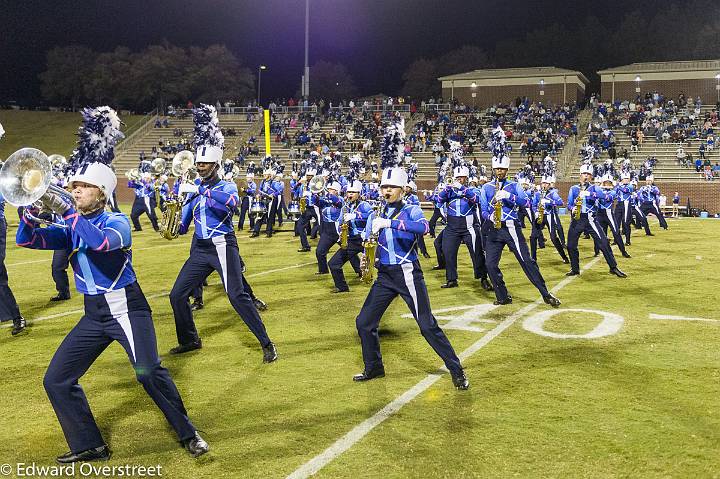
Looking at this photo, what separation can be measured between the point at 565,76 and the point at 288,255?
36.5m

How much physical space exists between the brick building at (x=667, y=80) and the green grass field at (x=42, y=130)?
34.1 metres

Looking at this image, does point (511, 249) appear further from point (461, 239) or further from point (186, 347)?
point (186, 347)

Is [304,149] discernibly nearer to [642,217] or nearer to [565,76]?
[565,76]

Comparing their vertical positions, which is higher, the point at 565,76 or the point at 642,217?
the point at 565,76

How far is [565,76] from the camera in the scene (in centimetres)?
4562

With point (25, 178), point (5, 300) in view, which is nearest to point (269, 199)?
point (5, 300)

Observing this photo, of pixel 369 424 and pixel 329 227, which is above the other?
pixel 329 227

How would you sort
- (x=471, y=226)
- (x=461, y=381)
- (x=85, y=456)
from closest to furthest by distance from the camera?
(x=85, y=456) < (x=461, y=381) < (x=471, y=226)

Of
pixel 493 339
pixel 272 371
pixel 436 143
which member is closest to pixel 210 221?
pixel 272 371

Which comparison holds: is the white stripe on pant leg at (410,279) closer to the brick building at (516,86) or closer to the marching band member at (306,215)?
the marching band member at (306,215)

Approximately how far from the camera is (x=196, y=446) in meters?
4.37

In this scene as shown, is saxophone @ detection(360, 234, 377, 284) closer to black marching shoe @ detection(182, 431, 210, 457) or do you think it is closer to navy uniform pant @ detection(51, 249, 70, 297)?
black marching shoe @ detection(182, 431, 210, 457)

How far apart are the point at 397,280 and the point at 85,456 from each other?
2796 millimetres

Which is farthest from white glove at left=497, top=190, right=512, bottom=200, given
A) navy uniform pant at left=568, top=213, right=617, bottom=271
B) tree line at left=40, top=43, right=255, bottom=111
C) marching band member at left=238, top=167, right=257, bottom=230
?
tree line at left=40, top=43, right=255, bottom=111
